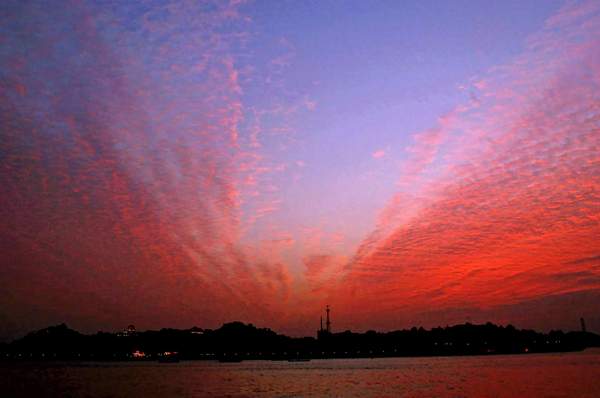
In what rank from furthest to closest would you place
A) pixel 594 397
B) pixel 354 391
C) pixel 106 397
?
pixel 354 391 → pixel 106 397 → pixel 594 397

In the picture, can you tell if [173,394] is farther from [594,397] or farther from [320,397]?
[594,397]

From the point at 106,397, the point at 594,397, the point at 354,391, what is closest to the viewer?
the point at 594,397

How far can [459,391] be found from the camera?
7531 centimetres

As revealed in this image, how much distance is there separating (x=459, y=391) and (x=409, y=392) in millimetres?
6923

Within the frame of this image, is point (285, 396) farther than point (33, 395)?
No

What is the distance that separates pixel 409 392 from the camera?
7612 centimetres

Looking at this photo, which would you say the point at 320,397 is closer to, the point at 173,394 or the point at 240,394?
the point at 240,394

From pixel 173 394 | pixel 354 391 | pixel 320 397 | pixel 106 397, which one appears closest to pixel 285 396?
pixel 320 397

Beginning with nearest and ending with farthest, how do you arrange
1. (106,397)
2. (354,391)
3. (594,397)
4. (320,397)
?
(594,397)
(320,397)
(106,397)
(354,391)

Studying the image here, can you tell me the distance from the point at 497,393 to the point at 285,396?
28.2 m

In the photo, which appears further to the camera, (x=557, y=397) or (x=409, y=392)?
(x=409, y=392)

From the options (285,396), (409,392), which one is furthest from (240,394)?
(409,392)

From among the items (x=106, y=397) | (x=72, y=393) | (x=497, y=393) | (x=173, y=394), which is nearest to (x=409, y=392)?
(x=497, y=393)

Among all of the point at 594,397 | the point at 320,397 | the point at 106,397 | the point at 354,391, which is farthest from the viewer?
the point at 354,391
